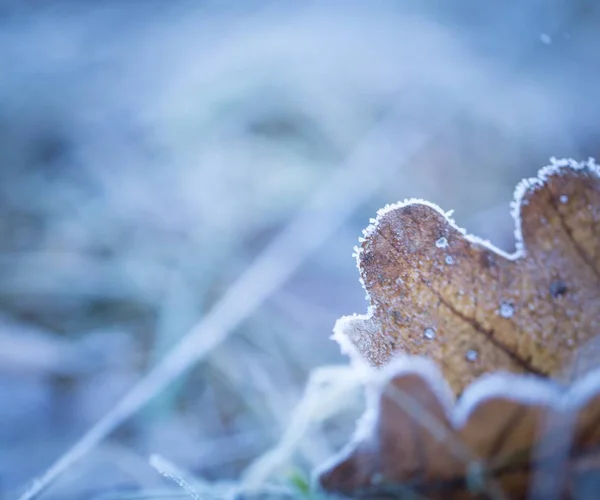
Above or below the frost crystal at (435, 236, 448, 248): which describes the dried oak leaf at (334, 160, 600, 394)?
below

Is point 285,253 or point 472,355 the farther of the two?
point 285,253

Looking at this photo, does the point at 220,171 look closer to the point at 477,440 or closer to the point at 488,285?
the point at 488,285

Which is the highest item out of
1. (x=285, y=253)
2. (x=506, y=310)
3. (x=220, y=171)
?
(x=220, y=171)

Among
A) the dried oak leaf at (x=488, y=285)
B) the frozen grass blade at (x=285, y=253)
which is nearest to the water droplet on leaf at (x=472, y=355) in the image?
the dried oak leaf at (x=488, y=285)

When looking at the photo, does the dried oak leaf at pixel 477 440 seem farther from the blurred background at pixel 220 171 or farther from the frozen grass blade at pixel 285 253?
the frozen grass blade at pixel 285 253

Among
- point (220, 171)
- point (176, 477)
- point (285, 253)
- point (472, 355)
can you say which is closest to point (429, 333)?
point (472, 355)

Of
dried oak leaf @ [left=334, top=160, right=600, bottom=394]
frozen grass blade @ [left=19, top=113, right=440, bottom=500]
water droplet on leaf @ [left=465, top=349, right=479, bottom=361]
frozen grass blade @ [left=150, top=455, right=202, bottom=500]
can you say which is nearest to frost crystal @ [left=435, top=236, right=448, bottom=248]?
dried oak leaf @ [left=334, top=160, right=600, bottom=394]

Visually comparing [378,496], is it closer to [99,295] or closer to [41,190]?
[99,295]

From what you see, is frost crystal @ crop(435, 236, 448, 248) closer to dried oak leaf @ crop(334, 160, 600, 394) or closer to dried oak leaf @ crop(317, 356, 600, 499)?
dried oak leaf @ crop(334, 160, 600, 394)
